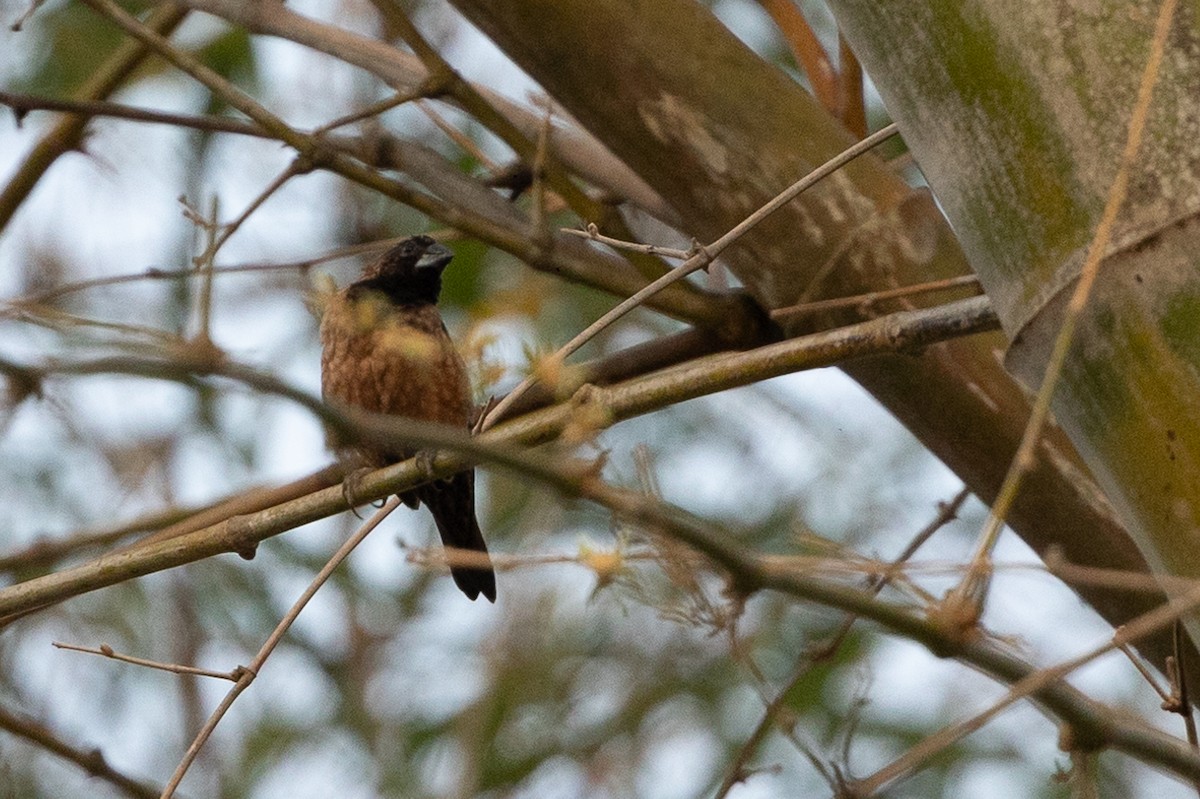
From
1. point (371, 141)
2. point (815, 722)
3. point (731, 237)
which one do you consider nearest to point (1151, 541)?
point (731, 237)

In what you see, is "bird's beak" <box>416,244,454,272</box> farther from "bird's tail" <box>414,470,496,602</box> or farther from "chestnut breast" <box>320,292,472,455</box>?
"bird's tail" <box>414,470,496,602</box>

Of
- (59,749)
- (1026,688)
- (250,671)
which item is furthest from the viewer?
(59,749)

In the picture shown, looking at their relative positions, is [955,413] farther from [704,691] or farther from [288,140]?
[704,691]

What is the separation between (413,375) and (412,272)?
56 centimetres

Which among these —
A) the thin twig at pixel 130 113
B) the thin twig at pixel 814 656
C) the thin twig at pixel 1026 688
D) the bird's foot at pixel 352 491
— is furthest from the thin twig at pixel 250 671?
the thin twig at pixel 130 113

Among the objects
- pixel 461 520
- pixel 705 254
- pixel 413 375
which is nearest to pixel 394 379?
pixel 413 375

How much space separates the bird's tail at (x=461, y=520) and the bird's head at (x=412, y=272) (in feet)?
1.99

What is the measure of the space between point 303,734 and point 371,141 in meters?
3.84

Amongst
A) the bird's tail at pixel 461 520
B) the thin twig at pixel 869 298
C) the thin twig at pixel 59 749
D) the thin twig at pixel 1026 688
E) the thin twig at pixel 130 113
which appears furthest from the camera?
the bird's tail at pixel 461 520

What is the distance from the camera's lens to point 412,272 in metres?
4.69

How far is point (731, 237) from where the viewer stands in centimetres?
204

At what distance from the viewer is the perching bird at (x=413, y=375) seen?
167 inches

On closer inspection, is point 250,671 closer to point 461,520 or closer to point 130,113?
point 130,113

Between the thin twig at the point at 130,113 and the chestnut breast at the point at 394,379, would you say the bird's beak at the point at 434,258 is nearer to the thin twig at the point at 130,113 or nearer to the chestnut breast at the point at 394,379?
the chestnut breast at the point at 394,379
